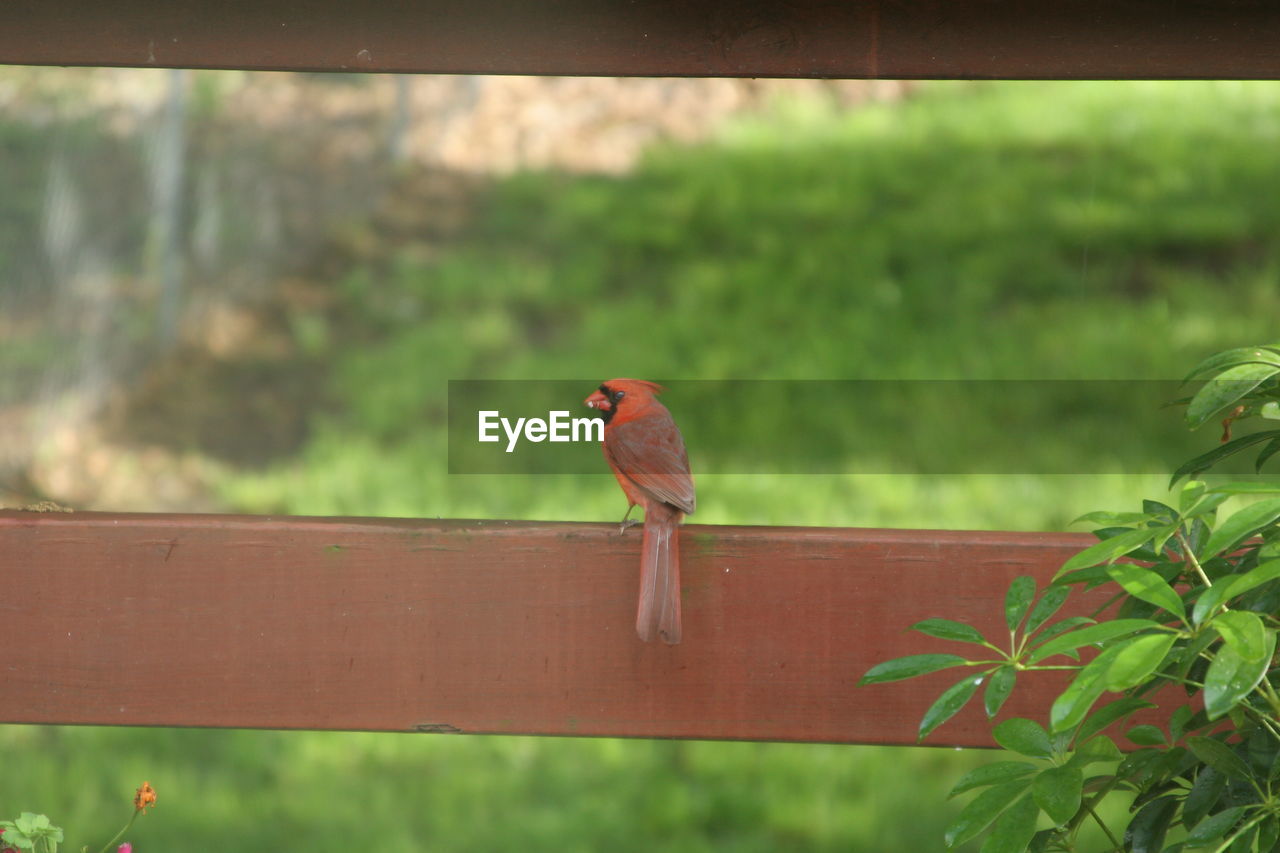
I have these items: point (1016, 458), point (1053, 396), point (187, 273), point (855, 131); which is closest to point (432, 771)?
point (1016, 458)

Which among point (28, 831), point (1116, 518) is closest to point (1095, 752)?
point (1116, 518)

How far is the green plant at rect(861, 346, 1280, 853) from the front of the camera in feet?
2.11

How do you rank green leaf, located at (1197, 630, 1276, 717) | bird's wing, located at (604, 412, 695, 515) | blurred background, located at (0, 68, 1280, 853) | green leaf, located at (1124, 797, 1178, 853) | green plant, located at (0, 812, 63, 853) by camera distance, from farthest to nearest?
blurred background, located at (0, 68, 1280, 853), bird's wing, located at (604, 412, 695, 515), green plant, located at (0, 812, 63, 853), green leaf, located at (1124, 797, 1178, 853), green leaf, located at (1197, 630, 1276, 717)

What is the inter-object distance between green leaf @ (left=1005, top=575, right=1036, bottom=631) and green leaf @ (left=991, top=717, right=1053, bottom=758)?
6 centimetres

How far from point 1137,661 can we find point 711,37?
654mm

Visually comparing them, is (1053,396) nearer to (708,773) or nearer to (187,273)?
(708,773)

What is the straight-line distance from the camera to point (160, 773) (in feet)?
8.77

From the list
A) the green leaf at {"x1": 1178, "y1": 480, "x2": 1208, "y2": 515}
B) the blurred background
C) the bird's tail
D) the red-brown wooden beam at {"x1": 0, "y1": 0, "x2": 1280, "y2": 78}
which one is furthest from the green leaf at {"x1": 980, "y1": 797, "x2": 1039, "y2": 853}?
the blurred background

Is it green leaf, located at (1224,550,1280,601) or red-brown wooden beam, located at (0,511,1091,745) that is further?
red-brown wooden beam, located at (0,511,1091,745)

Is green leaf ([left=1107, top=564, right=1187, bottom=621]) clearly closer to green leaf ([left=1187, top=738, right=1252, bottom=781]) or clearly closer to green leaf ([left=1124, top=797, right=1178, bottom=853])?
green leaf ([left=1187, top=738, right=1252, bottom=781])

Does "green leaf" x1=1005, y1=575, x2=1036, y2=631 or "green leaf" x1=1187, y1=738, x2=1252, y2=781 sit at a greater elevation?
"green leaf" x1=1005, y1=575, x2=1036, y2=631

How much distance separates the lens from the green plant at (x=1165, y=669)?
643 mm
